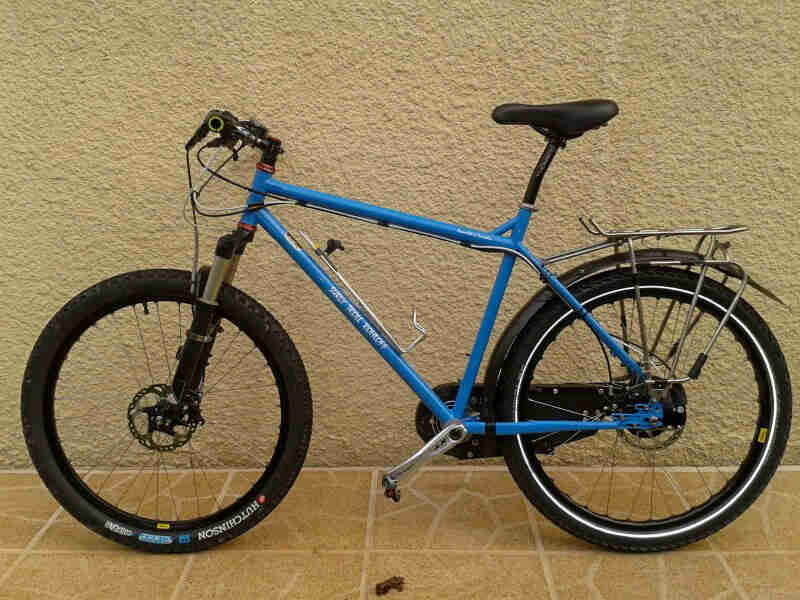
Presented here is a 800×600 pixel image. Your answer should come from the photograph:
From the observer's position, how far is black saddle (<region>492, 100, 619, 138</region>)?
2.27 metres

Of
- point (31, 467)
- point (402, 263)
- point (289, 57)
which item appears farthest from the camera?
point (31, 467)

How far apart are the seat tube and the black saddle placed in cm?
27

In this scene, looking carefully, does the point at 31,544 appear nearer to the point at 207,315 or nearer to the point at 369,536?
the point at 207,315

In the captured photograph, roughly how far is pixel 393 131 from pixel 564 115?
798mm

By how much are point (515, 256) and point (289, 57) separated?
1176 mm

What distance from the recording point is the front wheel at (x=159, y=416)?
8.26 ft

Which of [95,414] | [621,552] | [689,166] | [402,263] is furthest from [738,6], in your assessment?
[95,414]

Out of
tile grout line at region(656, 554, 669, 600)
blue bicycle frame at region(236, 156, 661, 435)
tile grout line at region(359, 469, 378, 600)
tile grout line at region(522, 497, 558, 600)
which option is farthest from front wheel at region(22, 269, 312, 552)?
tile grout line at region(656, 554, 669, 600)

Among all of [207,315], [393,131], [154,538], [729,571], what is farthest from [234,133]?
[729,571]

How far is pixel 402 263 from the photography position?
2.99 m

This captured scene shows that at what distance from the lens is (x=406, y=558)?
257 cm

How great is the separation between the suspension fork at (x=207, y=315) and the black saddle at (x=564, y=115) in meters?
0.93

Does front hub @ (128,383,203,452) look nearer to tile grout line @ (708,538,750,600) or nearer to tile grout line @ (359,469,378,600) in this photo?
tile grout line @ (359,469,378,600)

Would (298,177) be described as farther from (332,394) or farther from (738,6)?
(738,6)
